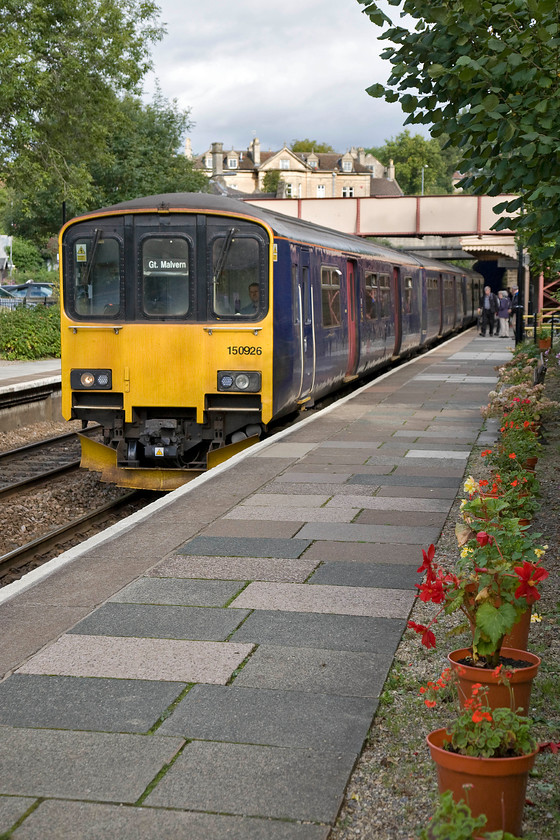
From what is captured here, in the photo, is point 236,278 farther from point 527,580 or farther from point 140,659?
point 527,580

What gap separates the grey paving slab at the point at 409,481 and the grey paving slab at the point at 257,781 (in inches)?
229

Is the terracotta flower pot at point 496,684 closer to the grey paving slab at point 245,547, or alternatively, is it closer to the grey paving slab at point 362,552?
the grey paving slab at point 362,552

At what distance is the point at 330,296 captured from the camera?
15.8 meters

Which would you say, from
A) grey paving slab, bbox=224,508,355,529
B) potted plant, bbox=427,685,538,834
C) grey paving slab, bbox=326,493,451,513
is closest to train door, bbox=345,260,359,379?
grey paving slab, bbox=326,493,451,513

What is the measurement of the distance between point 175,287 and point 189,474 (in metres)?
2.11

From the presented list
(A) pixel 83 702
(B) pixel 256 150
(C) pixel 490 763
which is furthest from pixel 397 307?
(B) pixel 256 150

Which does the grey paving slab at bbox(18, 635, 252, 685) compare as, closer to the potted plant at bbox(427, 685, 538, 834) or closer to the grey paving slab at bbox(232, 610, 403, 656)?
the grey paving slab at bbox(232, 610, 403, 656)

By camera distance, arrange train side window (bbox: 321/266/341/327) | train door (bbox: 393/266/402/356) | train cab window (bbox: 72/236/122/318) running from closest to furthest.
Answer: train cab window (bbox: 72/236/122/318)
train side window (bbox: 321/266/341/327)
train door (bbox: 393/266/402/356)

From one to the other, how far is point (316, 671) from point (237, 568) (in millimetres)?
1923

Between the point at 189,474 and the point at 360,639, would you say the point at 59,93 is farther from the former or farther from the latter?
the point at 360,639

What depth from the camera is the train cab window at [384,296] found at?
21.8 meters

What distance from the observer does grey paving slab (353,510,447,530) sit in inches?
319

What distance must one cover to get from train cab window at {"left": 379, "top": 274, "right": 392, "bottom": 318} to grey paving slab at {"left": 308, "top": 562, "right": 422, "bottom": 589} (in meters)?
15.1

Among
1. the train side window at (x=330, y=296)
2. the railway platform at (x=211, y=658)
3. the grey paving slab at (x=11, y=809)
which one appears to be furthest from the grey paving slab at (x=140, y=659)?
the train side window at (x=330, y=296)
